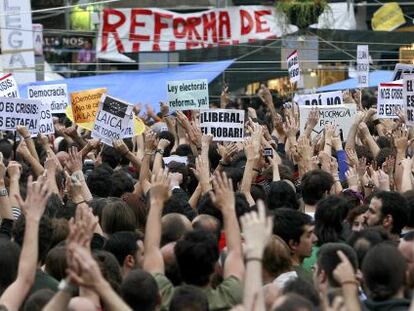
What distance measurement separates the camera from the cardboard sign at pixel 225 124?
506 inches

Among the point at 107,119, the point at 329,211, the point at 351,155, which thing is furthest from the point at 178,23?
the point at 329,211

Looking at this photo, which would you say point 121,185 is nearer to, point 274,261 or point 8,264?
point 8,264

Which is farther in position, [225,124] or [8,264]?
[225,124]

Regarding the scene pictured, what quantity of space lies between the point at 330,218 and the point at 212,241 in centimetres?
172

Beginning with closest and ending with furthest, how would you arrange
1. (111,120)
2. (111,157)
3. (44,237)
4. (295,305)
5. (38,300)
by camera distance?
(295,305) < (38,300) < (44,237) < (111,120) < (111,157)

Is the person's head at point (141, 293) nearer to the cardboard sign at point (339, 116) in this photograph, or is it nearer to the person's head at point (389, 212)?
the person's head at point (389, 212)

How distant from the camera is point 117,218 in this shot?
8031mm

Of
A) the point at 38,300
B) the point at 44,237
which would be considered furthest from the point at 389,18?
the point at 38,300

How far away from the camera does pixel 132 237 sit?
24.3ft

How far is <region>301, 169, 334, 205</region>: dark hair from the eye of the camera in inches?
354

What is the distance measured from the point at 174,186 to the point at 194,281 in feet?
12.7

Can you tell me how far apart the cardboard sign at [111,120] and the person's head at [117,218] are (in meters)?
4.64

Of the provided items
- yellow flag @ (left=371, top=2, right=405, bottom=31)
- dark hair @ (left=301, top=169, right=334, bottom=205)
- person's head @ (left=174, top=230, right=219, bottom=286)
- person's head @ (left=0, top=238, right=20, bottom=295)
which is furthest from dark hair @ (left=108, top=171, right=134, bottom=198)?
yellow flag @ (left=371, top=2, right=405, bottom=31)

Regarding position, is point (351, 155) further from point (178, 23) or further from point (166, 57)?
point (178, 23)
